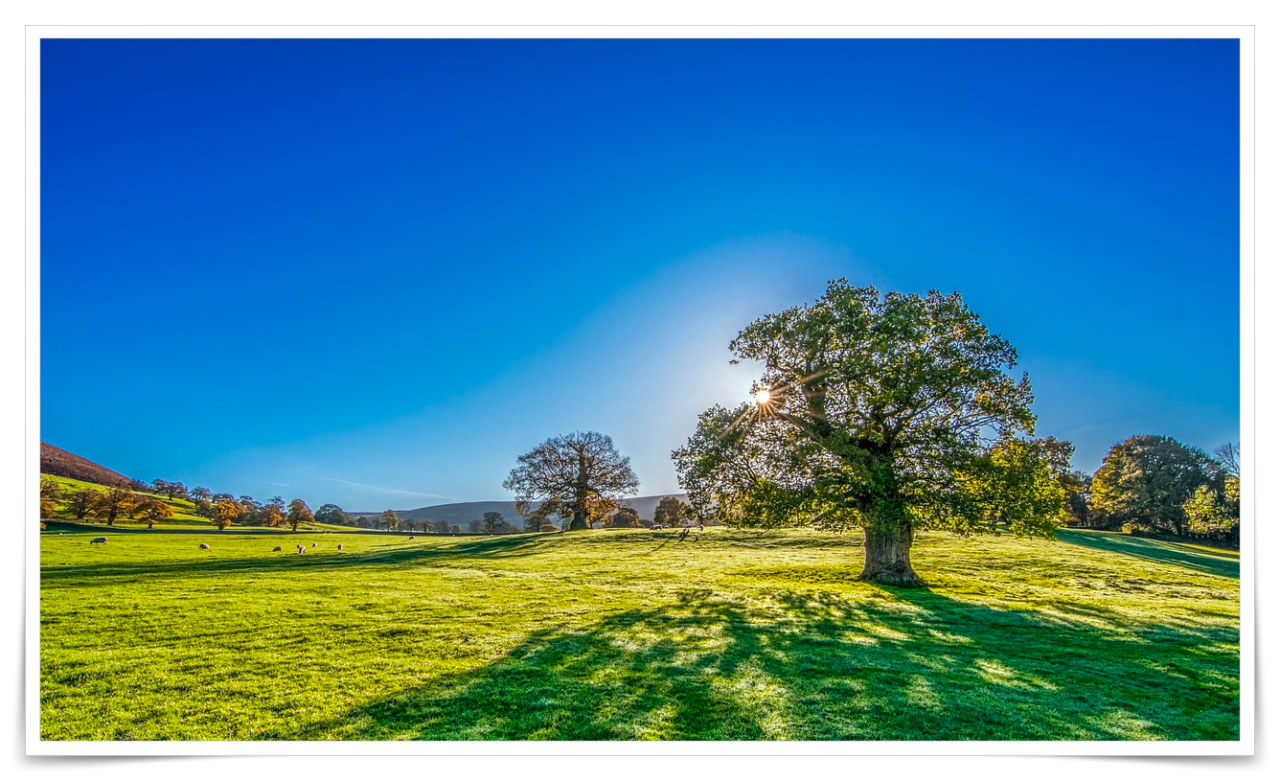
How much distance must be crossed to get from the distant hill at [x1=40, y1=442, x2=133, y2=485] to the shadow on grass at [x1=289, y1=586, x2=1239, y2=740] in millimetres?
8308

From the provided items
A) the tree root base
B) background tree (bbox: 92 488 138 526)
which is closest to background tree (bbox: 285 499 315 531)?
background tree (bbox: 92 488 138 526)

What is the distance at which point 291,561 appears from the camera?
29.0 meters

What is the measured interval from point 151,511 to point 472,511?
168 feet

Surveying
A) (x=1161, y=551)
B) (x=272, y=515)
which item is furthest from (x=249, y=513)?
(x=1161, y=551)

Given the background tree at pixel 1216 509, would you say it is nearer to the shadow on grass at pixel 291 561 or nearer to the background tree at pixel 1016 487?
the background tree at pixel 1016 487

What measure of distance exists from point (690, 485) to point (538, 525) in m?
39.8

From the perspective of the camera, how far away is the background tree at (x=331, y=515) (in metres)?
70.0

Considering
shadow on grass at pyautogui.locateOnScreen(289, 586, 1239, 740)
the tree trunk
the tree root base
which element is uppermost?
shadow on grass at pyautogui.locateOnScreen(289, 586, 1239, 740)

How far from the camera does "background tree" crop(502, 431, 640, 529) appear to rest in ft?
176

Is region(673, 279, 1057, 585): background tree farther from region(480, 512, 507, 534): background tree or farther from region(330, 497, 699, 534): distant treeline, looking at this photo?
region(480, 512, 507, 534): background tree

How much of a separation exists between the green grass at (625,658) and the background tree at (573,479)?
1260 inches

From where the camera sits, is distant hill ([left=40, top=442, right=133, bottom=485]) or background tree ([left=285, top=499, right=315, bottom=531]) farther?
background tree ([left=285, top=499, right=315, bottom=531])

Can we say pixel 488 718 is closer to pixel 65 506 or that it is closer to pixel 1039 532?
pixel 1039 532

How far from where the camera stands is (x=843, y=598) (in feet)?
56.4
